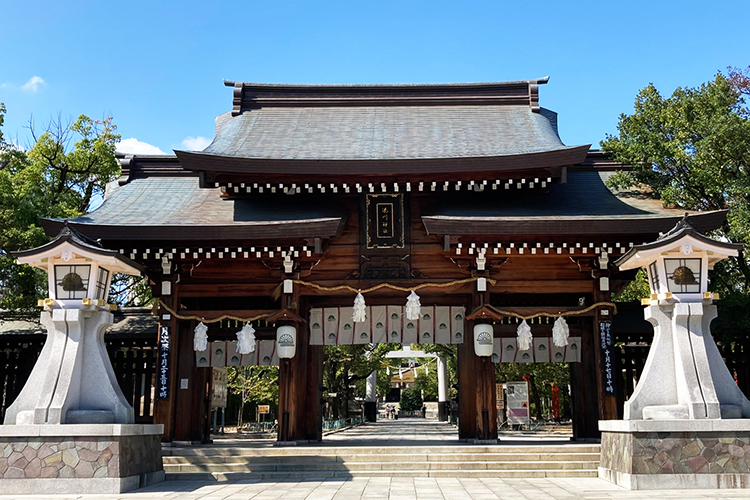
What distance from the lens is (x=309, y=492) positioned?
935cm

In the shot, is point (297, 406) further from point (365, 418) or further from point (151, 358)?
point (365, 418)

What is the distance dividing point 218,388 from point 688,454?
1116 centimetres

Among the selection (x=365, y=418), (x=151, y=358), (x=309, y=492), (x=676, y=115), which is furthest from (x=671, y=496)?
(x=365, y=418)

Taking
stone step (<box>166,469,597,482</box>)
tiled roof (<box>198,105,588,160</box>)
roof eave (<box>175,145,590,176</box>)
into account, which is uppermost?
tiled roof (<box>198,105,588,160</box>)

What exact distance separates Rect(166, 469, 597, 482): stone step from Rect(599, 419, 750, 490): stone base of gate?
1915 millimetres

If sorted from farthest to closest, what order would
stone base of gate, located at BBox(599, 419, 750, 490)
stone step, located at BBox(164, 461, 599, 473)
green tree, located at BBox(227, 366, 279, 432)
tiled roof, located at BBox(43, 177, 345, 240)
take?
green tree, located at BBox(227, 366, 279, 432)
tiled roof, located at BBox(43, 177, 345, 240)
stone step, located at BBox(164, 461, 599, 473)
stone base of gate, located at BBox(599, 419, 750, 490)

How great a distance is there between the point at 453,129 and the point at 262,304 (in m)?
6.85

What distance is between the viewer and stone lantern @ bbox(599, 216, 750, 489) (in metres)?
9.41

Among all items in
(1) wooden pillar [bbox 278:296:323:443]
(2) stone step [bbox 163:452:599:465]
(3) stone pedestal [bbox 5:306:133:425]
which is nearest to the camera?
(3) stone pedestal [bbox 5:306:133:425]

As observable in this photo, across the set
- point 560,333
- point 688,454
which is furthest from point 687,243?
point 560,333

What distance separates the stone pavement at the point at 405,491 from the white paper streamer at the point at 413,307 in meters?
3.72

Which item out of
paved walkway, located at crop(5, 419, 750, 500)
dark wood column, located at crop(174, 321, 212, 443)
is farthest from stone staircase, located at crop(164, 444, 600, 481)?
dark wood column, located at crop(174, 321, 212, 443)

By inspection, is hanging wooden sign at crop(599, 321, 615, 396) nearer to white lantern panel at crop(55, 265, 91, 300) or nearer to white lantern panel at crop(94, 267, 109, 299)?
white lantern panel at crop(94, 267, 109, 299)

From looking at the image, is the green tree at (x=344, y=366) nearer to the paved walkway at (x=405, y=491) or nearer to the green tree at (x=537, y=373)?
the green tree at (x=537, y=373)
